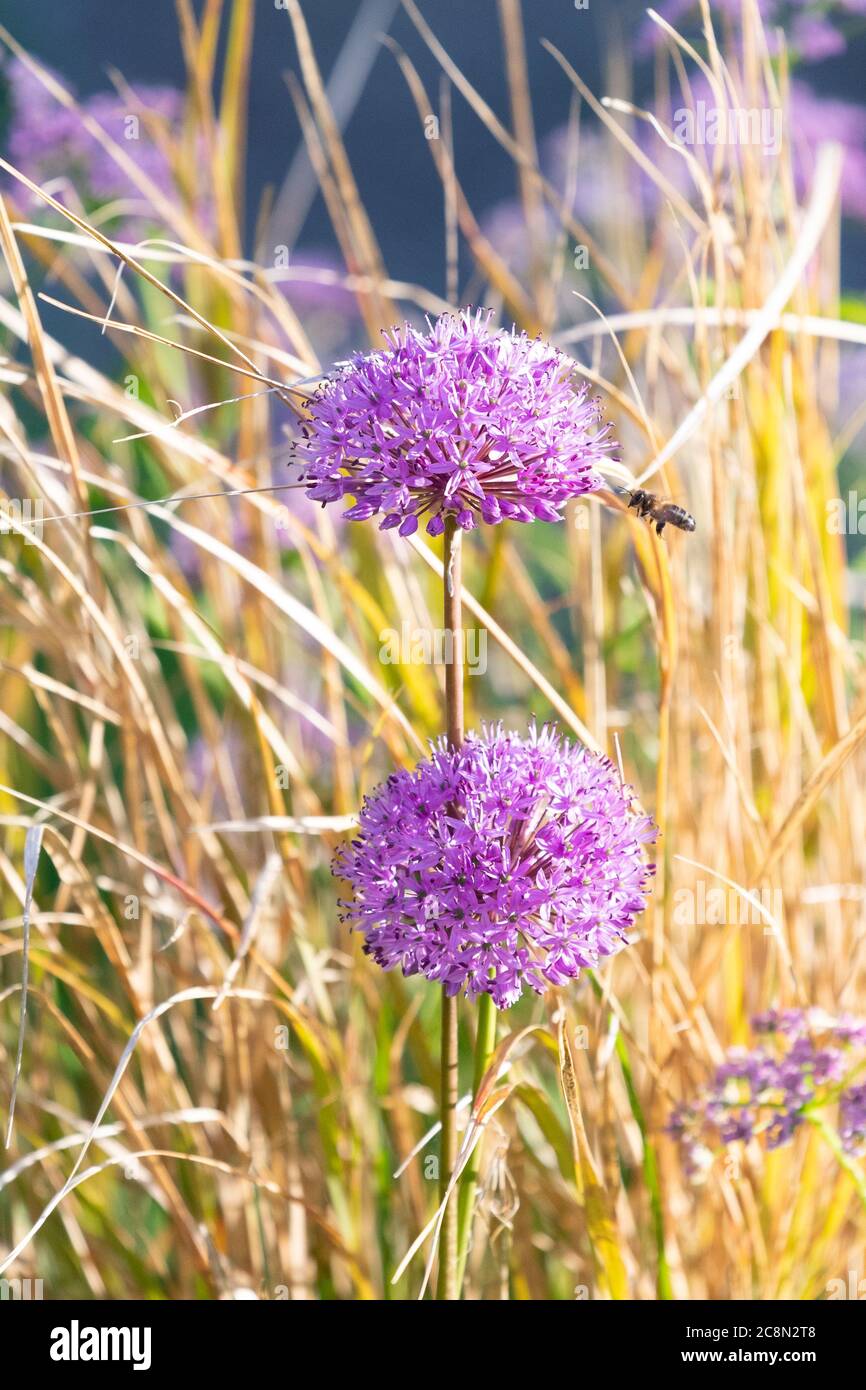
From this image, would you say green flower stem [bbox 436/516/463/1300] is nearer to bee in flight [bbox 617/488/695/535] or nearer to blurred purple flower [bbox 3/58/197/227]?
bee in flight [bbox 617/488/695/535]

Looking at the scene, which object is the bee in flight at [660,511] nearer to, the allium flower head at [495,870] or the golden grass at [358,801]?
the golden grass at [358,801]

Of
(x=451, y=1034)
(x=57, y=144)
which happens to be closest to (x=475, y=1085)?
(x=451, y=1034)

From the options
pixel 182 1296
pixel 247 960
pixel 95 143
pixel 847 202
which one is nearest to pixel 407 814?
pixel 247 960

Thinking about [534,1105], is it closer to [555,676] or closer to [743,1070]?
[743,1070]

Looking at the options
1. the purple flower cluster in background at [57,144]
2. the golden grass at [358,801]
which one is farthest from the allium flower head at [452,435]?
the purple flower cluster in background at [57,144]

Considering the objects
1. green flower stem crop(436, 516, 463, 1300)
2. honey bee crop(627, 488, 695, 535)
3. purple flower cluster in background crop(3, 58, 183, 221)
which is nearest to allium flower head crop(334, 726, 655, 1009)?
green flower stem crop(436, 516, 463, 1300)

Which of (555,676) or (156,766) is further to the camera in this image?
(555,676)

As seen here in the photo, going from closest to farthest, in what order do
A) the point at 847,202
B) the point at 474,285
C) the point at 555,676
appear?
the point at 474,285, the point at 555,676, the point at 847,202
